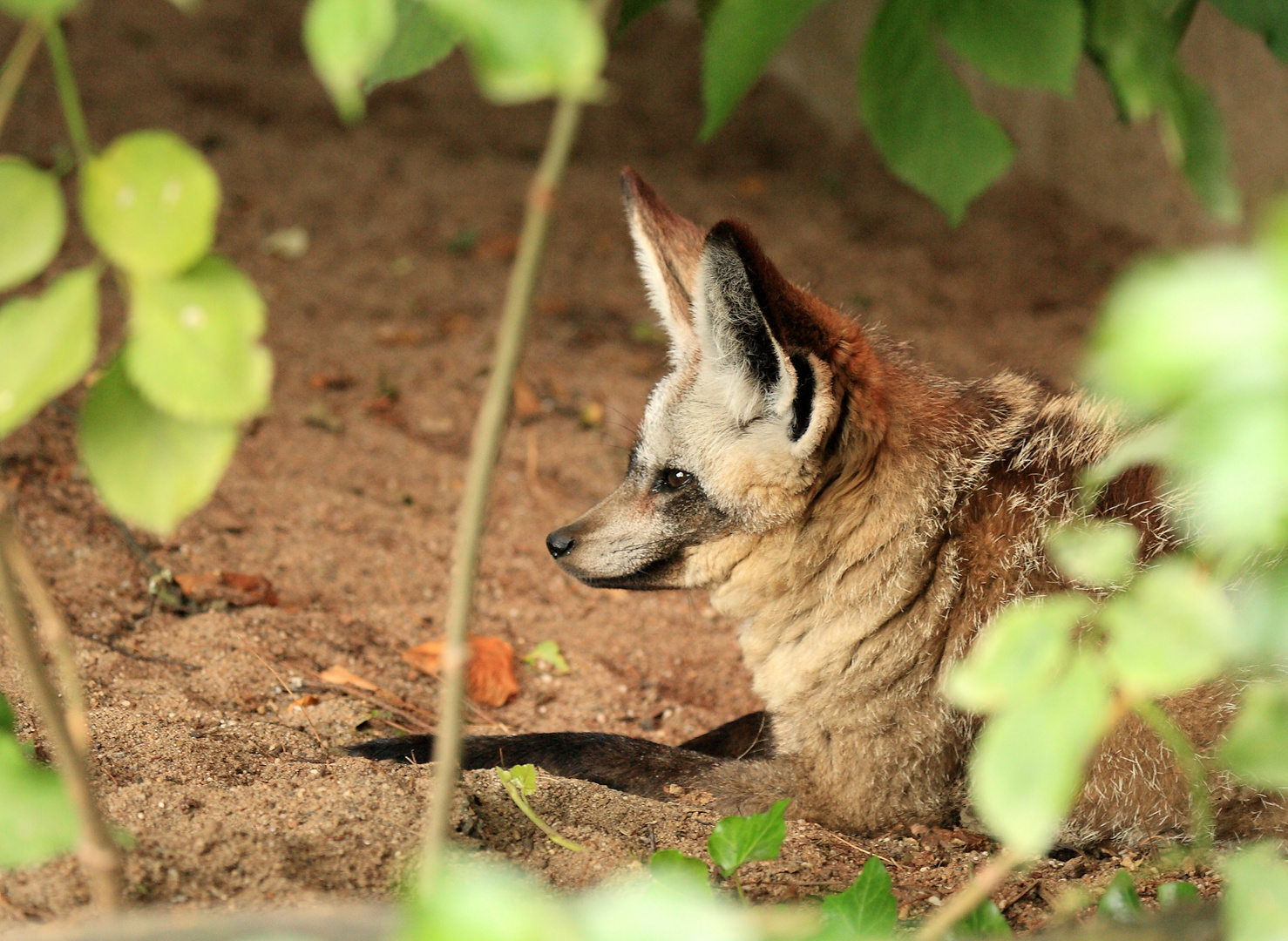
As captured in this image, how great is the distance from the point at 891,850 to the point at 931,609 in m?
0.62

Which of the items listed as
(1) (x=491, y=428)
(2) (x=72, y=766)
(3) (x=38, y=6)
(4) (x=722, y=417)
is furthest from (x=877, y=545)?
(3) (x=38, y=6)

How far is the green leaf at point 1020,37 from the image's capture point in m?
1.41

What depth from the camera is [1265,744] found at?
1.02 meters

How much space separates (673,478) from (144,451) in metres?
2.16

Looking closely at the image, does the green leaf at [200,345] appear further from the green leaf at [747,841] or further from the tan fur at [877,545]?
the tan fur at [877,545]

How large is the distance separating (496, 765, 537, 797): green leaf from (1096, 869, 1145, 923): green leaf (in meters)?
1.21

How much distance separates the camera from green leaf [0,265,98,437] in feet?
3.55

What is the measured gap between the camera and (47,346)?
3.58 feet

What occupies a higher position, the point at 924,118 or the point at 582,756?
the point at 924,118

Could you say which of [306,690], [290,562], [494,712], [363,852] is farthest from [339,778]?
[290,562]

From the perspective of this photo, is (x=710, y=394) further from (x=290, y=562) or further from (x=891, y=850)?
(x=290, y=562)

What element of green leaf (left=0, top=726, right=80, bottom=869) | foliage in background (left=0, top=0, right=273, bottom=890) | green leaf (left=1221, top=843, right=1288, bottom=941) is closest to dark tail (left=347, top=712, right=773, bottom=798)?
green leaf (left=0, top=726, right=80, bottom=869)

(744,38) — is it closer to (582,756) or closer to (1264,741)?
(1264,741)

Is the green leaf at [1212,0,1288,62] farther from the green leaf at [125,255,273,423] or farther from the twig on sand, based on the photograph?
the twig on sand
